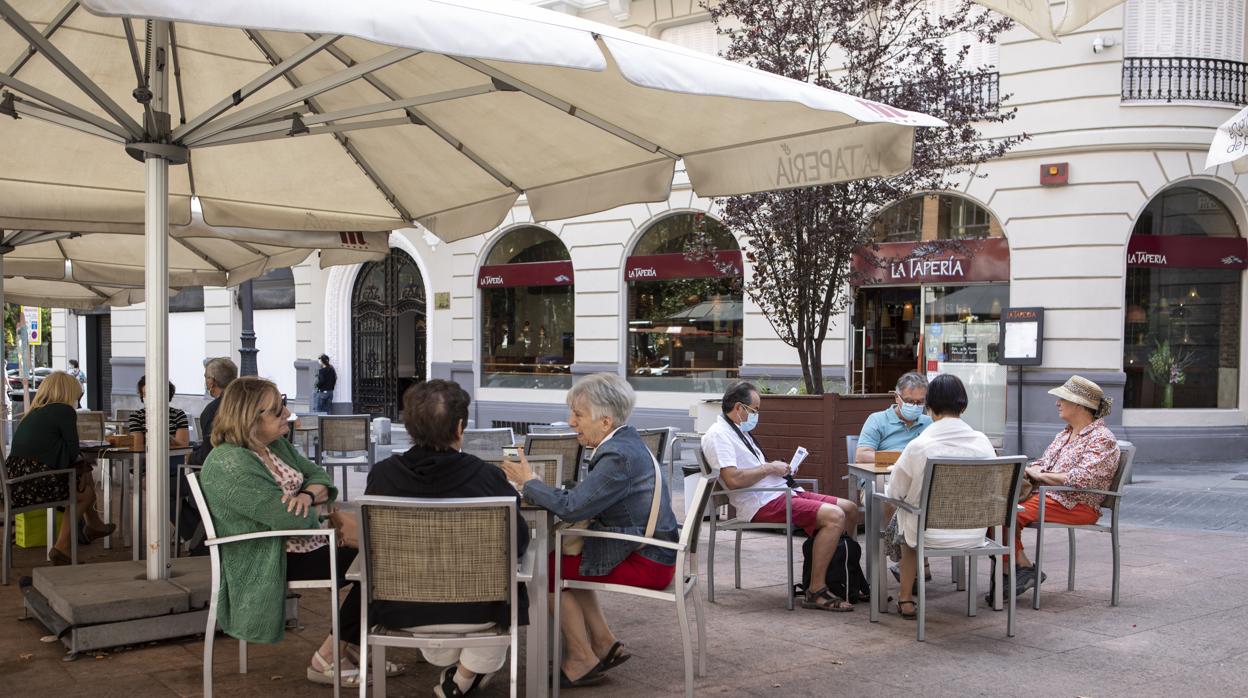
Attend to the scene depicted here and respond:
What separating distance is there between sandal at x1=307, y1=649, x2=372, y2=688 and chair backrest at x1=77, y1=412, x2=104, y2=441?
6301 mm

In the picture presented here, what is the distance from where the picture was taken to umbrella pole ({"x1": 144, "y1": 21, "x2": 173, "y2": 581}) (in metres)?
5.07

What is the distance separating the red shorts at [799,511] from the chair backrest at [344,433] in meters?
5.52

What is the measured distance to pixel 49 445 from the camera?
7.00 meters

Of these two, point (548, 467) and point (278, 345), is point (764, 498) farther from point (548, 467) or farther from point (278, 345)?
point (278, 345)

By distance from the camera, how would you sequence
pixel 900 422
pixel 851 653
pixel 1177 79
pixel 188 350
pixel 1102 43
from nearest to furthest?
1. pixel 851 653
2. pixel 900 422
3. pixel 1102 43
4. pixel 1177 79
5. pixel 188 350

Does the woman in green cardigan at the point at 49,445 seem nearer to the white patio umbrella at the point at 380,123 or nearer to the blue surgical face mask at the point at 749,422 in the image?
the white patio umbrella at the point at 380,123

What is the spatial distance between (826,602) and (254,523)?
3.34m

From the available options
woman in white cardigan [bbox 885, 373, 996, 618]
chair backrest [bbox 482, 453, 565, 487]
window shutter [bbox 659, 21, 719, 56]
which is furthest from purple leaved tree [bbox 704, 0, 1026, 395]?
window shutter [bbox 659, 21, 719, 56]

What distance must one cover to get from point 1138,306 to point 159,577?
14.2 m

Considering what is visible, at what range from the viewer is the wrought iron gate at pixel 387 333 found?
895 inches

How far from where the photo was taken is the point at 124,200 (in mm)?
6863

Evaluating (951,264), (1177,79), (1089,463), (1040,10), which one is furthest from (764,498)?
(1177,79)

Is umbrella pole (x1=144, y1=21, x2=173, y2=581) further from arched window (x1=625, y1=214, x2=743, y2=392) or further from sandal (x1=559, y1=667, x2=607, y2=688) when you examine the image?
arched window (x1=625, y1=214, x2=743, y2=392)

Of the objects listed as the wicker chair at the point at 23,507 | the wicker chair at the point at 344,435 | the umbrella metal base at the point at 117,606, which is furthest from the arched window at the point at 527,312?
the umbrella metal base at the point at 117,606
